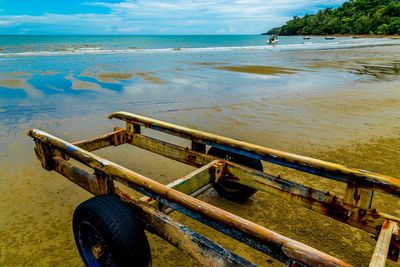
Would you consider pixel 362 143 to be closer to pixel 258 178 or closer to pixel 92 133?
pixel 258 178

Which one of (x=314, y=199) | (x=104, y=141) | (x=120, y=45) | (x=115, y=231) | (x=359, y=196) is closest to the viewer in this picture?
(x=115, y=231)

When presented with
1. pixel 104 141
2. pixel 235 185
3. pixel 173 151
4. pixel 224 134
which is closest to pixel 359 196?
pixel 235 185

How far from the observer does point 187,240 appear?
1.76m

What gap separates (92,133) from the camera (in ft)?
18.5

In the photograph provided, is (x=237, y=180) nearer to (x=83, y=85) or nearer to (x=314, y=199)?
(x=314, y=199)

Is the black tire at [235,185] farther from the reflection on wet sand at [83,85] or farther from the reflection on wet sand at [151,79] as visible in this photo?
the reflection on wet sand at [151,79]

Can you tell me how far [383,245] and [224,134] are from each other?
13.5ft

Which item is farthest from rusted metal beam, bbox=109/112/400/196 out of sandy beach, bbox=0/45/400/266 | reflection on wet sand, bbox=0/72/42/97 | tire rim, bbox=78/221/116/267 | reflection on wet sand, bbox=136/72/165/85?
reflection on wet sand, bbox=136/72/165/85

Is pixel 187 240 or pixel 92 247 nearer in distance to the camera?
pixel 187 240

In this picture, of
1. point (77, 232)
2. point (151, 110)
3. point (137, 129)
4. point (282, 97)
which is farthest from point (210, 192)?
point (282, 97)

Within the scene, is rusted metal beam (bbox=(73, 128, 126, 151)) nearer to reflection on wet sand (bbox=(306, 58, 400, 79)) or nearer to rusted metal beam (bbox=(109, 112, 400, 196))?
rusted metal beam (bbox=(109, 112, 400, 196))

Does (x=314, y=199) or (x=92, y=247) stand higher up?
(x=314, y=199)

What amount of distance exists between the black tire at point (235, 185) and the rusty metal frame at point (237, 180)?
24cm

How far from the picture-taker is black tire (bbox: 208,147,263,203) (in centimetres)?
314
